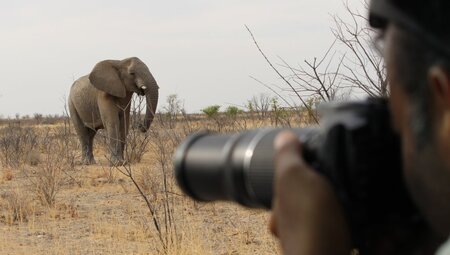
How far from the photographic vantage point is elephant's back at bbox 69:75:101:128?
48.5 ft

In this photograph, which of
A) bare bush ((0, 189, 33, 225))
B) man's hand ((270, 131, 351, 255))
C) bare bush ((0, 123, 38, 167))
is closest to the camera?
man's hand ((270, 131, 351, 255))

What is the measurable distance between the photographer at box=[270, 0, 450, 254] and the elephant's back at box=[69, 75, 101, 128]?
44.1ft

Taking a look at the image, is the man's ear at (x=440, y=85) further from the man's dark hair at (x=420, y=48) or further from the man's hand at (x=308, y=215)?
the man's hand at (x=308, y=215)

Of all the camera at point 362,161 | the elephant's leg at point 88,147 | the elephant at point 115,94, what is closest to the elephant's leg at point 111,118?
the elephant at point 115,94

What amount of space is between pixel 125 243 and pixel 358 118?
4.98 meters

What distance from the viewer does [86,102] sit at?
591 inches

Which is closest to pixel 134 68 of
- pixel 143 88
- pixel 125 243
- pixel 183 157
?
pixel 143 88

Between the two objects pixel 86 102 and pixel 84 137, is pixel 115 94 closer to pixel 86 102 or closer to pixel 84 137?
pixel 86 102

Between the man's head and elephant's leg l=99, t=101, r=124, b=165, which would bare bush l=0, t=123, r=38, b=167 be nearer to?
elephant's leg l=99, t=101, r=124, b=165

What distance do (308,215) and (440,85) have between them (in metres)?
0.25

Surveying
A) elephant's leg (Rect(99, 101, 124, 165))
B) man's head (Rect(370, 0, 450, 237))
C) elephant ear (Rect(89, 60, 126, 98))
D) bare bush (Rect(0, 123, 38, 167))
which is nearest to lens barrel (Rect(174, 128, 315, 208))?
man's head (Rect(370, 0, 450, 237))

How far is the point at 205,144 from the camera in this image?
4.50ft

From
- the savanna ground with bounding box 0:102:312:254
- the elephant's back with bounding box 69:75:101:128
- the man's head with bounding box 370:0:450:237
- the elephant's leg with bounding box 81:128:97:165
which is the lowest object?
the savanna ground with bounding box 0:102:312:254

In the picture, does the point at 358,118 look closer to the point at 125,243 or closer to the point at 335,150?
the point at 335,150
